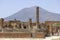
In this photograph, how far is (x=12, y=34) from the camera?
20.8 metres

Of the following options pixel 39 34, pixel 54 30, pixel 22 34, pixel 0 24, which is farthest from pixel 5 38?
pixel 54 30

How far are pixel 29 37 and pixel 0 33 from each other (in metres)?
3.25

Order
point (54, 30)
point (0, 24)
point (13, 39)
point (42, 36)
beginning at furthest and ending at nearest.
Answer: point (54, 30)
point (0, 24)
point (42, 36)
point (13, 39)

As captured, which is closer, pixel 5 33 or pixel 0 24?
pixel 5 33

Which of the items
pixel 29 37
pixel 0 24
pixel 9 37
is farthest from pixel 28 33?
pixel 0 24

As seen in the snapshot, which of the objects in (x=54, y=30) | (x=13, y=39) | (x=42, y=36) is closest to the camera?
(x=13, y=39)

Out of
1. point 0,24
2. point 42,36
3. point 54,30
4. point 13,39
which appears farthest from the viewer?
point 54,30

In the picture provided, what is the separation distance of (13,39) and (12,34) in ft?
4.82

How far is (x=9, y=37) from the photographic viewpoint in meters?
20.8

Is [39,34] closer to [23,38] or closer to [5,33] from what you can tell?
[23,38]

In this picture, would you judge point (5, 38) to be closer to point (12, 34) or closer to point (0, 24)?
point (12, 34)

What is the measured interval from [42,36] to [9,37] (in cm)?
365

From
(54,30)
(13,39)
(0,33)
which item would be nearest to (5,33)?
(0,33)

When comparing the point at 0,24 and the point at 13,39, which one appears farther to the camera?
the point at 0,24
